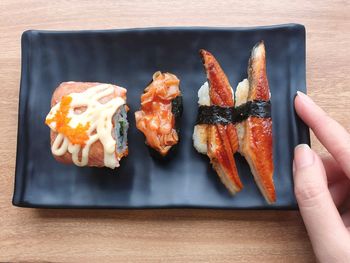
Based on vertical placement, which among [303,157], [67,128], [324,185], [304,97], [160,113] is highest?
[304,97]

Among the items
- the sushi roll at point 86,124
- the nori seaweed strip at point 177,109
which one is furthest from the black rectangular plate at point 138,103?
the sushi roll at point 86,124

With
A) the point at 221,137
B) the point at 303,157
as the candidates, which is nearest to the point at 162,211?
the point at 221,137

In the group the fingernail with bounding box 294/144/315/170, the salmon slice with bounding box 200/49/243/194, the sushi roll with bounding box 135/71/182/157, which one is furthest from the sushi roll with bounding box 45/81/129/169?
the fingernail with bounding box 294/144/315/170

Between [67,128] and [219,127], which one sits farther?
[219,127]

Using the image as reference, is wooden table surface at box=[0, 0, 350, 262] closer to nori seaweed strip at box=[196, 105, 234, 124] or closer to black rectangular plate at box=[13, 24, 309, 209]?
black rectangular plate at box=[13, 24, 309, 209]

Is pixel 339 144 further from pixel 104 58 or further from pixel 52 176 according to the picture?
pixel 52 176

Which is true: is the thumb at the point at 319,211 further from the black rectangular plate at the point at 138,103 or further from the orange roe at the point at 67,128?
the orange roe at the point at 67,128

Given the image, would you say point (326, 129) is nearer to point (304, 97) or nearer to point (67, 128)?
point (304, 97)
